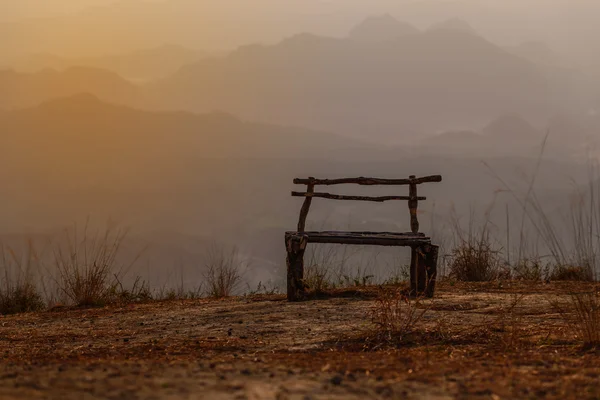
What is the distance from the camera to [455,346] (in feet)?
17.0

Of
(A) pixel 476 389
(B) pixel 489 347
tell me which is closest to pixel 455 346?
(B) pixel 489 347

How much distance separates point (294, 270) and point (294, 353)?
146 inches

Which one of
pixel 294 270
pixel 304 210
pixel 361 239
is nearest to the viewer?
pixel 361 239

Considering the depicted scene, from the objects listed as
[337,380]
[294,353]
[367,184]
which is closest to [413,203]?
[367,184]

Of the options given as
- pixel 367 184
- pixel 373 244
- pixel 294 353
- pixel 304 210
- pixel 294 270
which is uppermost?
pixel 367 184

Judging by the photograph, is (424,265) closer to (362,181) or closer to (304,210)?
(362,181)

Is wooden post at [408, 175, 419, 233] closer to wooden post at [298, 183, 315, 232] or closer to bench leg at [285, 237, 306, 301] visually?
wooden post at [298, 183, 315, 232]

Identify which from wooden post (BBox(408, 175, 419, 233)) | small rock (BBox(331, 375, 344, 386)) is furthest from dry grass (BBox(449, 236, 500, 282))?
small rock (BBox(331, 375, 344, 386))

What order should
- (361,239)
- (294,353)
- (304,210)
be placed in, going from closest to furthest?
(294,353)
(361,239)
(304,210)

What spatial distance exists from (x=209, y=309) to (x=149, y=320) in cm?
79

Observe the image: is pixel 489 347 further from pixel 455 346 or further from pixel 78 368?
pixel 78 368

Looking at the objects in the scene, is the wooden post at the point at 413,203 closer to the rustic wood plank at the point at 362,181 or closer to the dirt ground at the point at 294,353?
the rustic wood plank at the point at 362,181

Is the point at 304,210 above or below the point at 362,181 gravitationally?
below

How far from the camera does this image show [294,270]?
867cm
